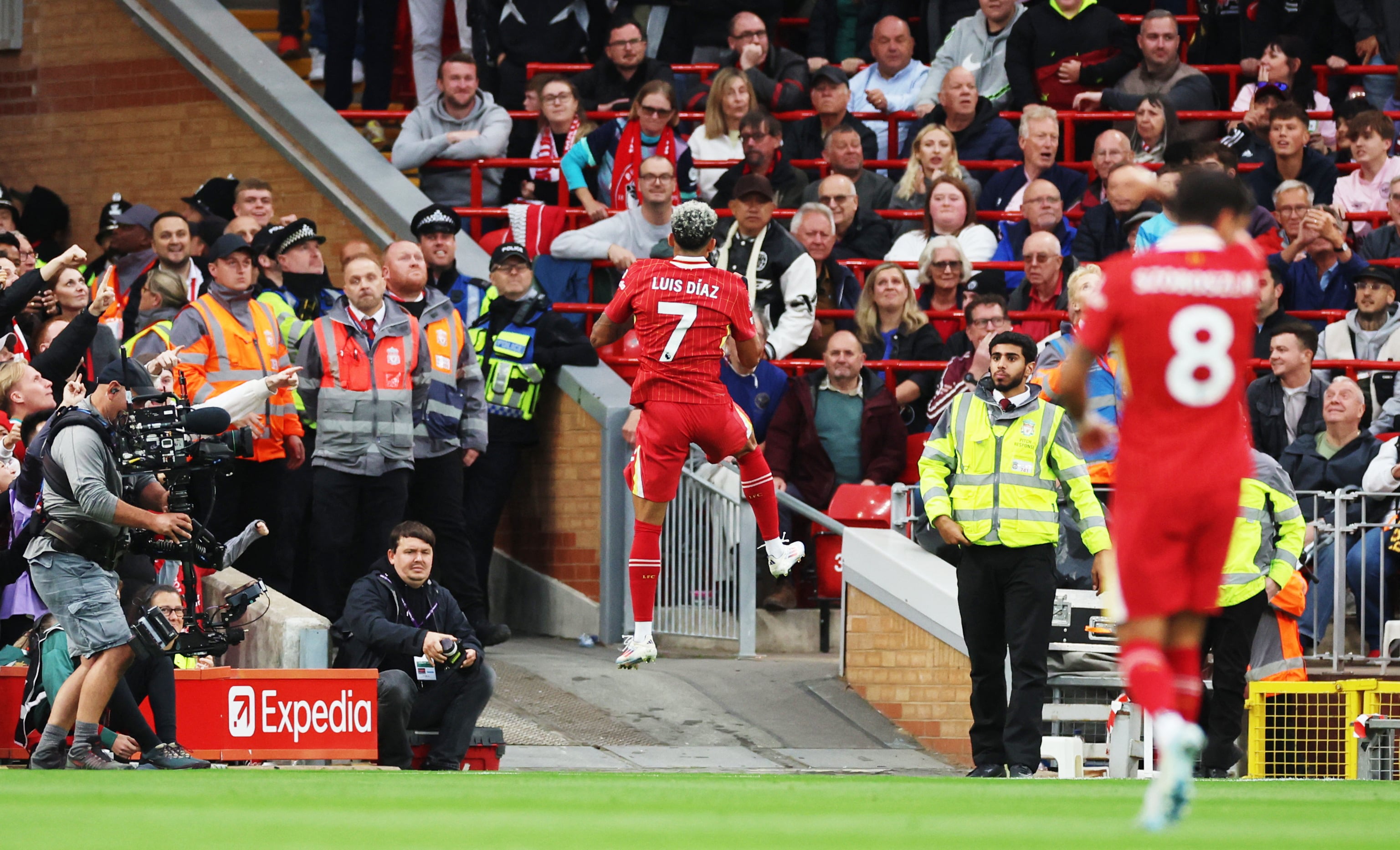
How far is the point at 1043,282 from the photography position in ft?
44.2

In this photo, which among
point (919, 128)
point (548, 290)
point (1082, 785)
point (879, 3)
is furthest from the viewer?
point (879, 3)

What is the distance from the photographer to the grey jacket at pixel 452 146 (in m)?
15.9

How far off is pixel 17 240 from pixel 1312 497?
8.67 meters

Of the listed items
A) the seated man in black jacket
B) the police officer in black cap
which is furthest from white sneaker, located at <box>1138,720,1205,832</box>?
the police officer in black cap

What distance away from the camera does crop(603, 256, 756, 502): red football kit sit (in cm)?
984

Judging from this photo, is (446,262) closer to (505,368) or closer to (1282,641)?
(505,368)

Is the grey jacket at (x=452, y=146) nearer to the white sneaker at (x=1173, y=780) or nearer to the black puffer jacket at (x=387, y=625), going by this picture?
the black puffer jacket at (x=387, y=625)

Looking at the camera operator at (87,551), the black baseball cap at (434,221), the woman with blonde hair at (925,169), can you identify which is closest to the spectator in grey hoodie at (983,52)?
the woman with blonde hair at (925,169)

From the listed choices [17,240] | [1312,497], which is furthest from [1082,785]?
[17,240]

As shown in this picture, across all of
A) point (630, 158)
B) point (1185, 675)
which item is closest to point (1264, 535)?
point (1185, 675)

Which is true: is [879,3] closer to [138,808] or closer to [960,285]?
[960,285]

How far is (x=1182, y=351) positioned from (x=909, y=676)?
22.1ft

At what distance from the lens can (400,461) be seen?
12.4 meters

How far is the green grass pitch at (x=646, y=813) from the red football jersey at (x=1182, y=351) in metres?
1.18
